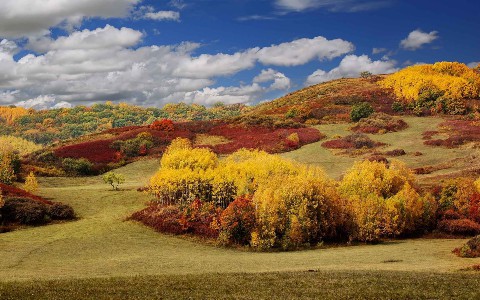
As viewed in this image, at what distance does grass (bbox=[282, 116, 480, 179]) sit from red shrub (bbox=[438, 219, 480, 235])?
18.1 m

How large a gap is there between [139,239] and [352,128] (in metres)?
80.5

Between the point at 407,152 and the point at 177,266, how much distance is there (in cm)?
6585

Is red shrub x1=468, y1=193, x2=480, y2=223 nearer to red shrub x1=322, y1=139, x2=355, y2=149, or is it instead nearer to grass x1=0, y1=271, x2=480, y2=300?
grass x1=0, y1=271, x2=480, y2=300

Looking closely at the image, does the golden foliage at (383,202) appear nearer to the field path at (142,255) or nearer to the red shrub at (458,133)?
the field path at (142,255)

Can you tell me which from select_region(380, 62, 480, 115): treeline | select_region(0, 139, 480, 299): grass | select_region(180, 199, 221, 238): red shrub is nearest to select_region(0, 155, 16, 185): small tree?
select_region(0, 139, 480, 299): grass

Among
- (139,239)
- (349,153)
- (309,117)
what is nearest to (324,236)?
(139,239)

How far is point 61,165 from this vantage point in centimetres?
8856

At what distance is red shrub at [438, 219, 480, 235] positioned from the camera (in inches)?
1946

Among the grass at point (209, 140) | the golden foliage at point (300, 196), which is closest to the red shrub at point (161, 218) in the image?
the golden foliage at point (300, 196)

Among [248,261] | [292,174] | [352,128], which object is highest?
[352,128]

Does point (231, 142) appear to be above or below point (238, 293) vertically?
above

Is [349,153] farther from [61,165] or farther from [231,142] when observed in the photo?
[61,165]

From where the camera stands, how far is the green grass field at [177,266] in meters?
22.1

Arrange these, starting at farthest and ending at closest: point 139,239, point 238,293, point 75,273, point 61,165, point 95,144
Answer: point 95,144, point 61,165, point 139,239, point 75,273, point 238,293
